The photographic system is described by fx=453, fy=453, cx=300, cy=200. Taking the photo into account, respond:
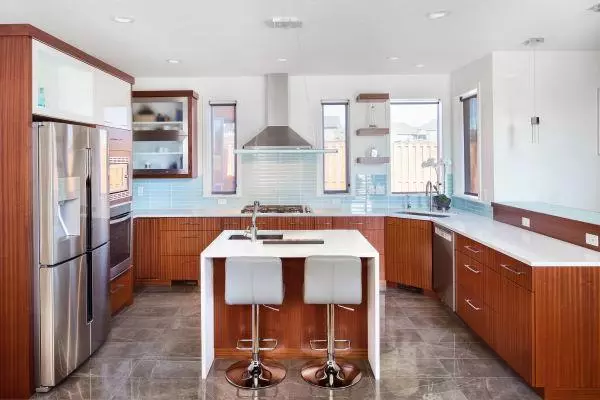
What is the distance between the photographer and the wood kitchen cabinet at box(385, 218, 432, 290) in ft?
16.8

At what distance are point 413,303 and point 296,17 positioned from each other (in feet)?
10.4

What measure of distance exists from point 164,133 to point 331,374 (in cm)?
390

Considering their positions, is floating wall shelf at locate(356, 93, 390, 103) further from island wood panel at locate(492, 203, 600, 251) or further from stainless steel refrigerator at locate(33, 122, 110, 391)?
stainless steel refrigerator at locate(33, 122, 110, 391)

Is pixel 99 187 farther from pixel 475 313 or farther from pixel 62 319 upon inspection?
pixel 475 313

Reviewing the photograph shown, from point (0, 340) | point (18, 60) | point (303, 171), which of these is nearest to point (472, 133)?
point (303, 171)

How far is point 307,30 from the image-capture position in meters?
4.08

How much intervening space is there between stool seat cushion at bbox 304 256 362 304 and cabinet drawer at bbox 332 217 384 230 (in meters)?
2.72

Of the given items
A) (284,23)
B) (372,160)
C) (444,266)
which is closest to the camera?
(284,23)

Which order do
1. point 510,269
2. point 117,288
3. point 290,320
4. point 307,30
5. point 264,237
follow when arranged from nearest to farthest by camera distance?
point 510,269 < point 290,320 < point 264,237 < point 307,30 < point 117,288

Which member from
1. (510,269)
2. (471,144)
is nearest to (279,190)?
(471,144)

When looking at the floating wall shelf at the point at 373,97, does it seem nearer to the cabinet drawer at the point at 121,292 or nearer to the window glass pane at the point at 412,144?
the window glass pane at the point at 412,144

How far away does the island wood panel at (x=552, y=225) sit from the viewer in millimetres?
3203

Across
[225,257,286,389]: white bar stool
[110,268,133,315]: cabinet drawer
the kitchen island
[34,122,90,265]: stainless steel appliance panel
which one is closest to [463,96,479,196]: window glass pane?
the kitchen island

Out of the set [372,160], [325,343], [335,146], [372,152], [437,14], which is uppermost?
[437,14]
